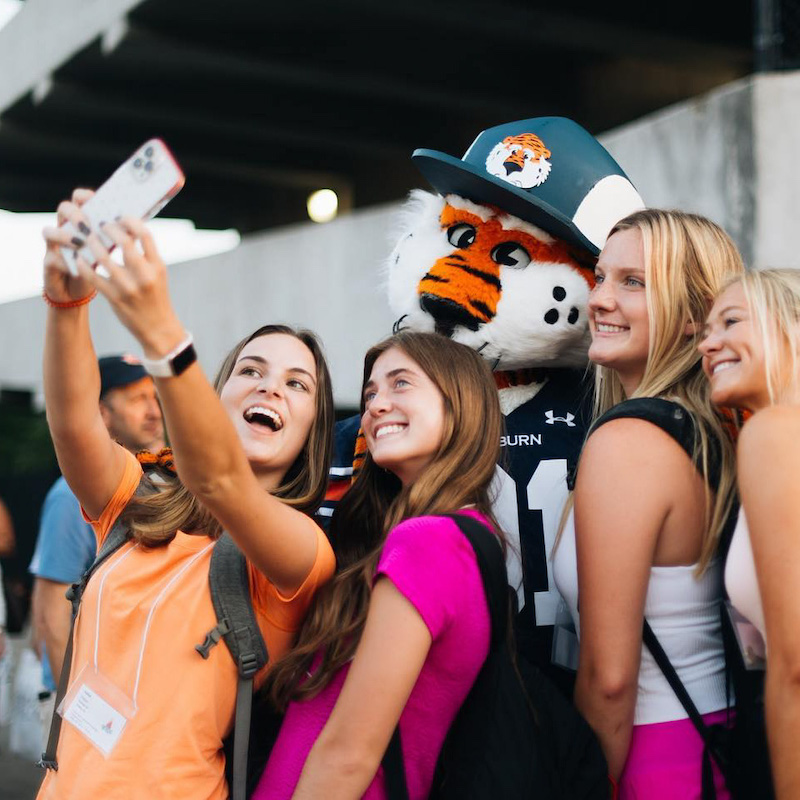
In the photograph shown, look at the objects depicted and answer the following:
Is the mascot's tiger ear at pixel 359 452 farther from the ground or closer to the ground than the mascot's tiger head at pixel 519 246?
closer to the ground

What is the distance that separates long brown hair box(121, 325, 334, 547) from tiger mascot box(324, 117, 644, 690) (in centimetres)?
47

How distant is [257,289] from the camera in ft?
32.1

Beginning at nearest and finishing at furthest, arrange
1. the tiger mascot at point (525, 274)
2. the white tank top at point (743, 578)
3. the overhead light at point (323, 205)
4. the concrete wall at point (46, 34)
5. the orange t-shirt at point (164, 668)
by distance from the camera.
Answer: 1. the white tank top at point (743, 578)
2. the orange t-shirt at point (164, 668)
3. the tiger mascot at point (525, 274)
4. the concrete wall at point (46, 34)
5. the overhead light at point (323, 205)

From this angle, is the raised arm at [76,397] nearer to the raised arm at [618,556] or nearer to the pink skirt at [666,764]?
the raised arm at [618,556]

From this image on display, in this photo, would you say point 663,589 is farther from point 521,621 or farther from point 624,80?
point 624,80

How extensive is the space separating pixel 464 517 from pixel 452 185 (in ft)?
4.42

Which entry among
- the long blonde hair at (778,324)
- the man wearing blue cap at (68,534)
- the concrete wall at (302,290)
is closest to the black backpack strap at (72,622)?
the long blonde hair at (778,324)

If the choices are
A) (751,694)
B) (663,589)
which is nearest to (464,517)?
(663,589)

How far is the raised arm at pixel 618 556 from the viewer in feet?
6.95

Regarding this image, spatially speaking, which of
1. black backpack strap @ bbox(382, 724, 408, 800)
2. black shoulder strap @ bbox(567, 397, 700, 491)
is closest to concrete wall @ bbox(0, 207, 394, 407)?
black shoulder strap @ bbox(567, 397, 700, 491)

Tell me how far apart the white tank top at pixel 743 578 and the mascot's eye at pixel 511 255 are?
129 centimetres

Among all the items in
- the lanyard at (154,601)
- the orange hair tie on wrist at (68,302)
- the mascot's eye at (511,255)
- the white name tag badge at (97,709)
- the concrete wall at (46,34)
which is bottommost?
the white name tag badge at (97,709)

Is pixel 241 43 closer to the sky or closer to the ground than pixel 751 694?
closer to the sky

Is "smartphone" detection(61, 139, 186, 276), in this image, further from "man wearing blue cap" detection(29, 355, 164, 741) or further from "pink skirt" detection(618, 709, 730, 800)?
"man wearing blue cap" detection(29, 355, 164, 741)
